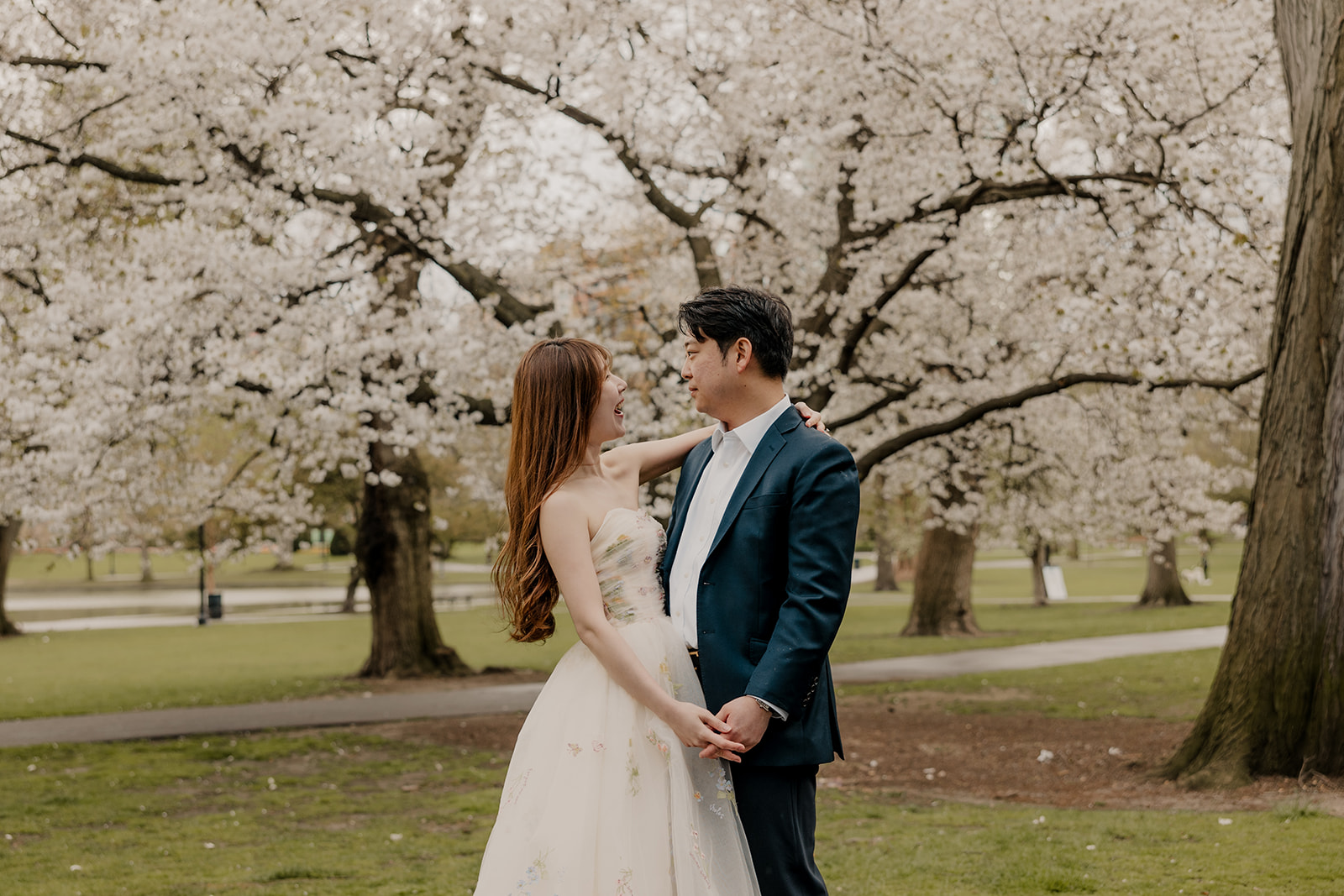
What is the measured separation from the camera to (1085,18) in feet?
33.0

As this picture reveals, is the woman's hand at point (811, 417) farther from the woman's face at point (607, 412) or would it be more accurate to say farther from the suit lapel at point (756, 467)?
the woman's face at point (607, 412)

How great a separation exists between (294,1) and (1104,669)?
12.3 meters

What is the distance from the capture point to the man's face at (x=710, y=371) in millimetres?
3031

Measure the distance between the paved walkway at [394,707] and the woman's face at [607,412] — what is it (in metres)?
10.1

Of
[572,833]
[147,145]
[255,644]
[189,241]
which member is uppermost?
[147,145]

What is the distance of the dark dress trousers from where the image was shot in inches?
111

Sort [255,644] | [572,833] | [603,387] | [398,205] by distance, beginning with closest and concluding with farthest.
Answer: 1. [572,833]
2. [603,387]
3. [398,205]
4. [255,644]

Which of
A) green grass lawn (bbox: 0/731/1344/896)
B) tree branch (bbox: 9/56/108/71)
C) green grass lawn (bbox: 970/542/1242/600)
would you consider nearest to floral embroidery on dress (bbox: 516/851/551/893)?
green grass lawn (bbox: 0/731/1344/896)

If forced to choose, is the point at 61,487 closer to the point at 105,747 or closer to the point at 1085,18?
the point at 105,747

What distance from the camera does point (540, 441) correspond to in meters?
3.16

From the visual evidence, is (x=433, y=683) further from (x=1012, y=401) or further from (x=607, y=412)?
(x=607, y=412)

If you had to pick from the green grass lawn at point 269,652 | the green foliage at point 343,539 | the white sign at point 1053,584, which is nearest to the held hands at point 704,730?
the green grass lawn at point 269,652

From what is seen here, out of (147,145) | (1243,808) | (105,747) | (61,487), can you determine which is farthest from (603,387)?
(61,487)

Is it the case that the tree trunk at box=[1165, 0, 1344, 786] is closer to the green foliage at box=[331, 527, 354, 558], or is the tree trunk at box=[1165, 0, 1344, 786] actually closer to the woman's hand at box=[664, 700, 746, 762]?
the woman's hand at box=[664, 700, 746, 762]
